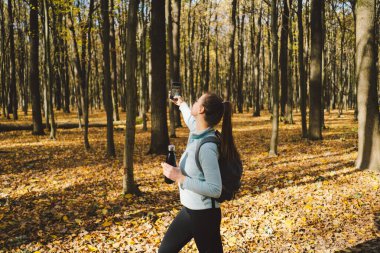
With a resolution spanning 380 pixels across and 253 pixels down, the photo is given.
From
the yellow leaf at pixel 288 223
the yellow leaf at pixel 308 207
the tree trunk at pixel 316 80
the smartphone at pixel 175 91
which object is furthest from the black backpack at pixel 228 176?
the tree trunk at pixel 316 80

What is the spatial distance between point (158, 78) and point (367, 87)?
6.48 m

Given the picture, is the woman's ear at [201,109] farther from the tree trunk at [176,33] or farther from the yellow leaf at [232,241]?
the tree trunk at [176,33]

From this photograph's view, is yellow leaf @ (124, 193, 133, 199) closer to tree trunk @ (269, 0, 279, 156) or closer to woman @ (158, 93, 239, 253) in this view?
woman @ (158, 93, 239, 253)

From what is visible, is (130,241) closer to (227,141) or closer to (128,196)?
(128,196)

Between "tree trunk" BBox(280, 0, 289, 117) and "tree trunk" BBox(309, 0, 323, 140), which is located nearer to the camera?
"tree trunk" BBox(309, 0, 323, 140)

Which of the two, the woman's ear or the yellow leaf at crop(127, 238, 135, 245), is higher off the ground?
the woman's ear

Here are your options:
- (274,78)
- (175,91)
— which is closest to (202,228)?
(175,91)

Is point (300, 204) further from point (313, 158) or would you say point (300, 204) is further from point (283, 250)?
point (313, 158)

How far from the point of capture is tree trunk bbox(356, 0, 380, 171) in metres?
8.81

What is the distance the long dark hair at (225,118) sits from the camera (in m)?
2.61

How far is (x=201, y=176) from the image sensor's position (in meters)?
2.62

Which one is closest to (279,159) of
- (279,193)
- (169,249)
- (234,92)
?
(279,193)

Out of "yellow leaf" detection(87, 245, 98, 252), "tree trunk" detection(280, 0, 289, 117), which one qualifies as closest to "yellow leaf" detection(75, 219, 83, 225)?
"yellow leaf" detection(87, 245, 98, 252)

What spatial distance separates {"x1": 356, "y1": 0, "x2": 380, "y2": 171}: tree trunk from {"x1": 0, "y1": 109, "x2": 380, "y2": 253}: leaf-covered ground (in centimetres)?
64
